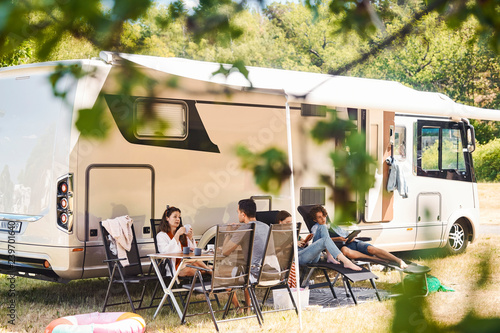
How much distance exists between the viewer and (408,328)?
1.04 metres

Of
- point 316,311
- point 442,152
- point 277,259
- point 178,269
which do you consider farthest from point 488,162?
point 178,269

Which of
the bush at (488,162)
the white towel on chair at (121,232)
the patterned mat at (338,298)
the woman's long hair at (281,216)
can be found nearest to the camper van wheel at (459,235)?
the patterned mat at (338,298)

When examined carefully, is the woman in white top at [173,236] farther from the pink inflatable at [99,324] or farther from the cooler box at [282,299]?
the pink inflatable at [99,324]

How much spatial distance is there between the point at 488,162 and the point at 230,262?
17360 millimetres

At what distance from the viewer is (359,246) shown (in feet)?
25.5

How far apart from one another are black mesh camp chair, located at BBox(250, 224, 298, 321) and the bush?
11067 mm

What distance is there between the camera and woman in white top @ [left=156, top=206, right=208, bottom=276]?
22.3 feet

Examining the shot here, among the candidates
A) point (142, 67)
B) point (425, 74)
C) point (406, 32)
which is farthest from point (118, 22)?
point (425, 74)

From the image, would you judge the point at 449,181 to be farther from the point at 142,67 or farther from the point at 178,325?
the point at 142,67

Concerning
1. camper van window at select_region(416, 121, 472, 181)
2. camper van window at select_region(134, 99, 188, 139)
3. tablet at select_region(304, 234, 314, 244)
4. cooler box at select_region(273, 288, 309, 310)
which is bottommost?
cooler box at select_region(273, 288, 309, 310)

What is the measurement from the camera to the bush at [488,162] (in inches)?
706

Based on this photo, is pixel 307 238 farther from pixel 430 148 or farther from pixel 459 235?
pixel 459 235

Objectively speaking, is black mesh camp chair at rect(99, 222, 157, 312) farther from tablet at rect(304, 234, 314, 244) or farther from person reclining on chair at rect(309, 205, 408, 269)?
person reclining on chair at rect(309, 205, 408, 269)

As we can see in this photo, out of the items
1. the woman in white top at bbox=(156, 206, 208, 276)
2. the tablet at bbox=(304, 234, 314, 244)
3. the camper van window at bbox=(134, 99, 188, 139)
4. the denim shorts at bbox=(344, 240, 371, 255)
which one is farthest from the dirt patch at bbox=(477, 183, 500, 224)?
the camper van window at bbox=(134, 99, 188, 139)
